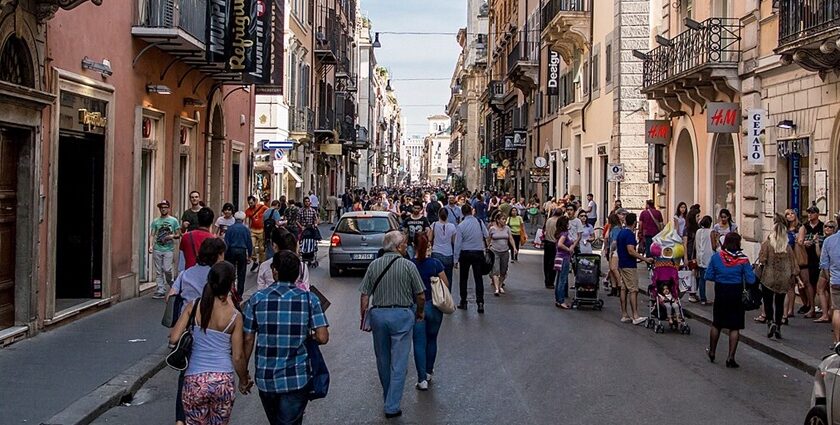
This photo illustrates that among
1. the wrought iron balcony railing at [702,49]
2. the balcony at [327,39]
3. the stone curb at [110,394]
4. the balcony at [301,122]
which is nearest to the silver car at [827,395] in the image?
the stone curb at [110,394]

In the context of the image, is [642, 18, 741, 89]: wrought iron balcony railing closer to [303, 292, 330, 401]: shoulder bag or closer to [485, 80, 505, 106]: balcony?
[303, 292, 330, 401]: shoulder bag

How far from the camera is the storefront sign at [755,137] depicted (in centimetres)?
1927

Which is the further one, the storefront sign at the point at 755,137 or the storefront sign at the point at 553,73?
the storefront sign at the point at 553,73

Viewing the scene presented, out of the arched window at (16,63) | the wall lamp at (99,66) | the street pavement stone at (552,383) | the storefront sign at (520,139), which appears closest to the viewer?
the street pavement stone at (552,383)

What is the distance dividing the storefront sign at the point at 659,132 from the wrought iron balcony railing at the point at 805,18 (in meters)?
9.85

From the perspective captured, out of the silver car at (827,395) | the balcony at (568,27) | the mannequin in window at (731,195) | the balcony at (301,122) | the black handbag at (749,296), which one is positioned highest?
the balcony at (568,27)

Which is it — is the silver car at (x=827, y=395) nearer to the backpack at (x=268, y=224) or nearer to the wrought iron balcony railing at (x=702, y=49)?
the wrought iron balcony railing at (x=702, y=49)

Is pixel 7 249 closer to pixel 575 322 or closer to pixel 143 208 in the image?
pixel 143 208

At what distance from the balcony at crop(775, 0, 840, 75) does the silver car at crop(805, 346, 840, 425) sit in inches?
365

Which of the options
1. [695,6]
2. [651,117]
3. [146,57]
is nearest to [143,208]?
[146,57]

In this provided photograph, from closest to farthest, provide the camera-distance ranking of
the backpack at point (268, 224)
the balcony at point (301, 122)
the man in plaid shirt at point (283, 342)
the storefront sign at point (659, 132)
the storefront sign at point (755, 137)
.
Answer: the man in plaid shirt at point (283, 342)
the storefront sign at point (755, 137)
the backpack at point (268, 224)
the storefront sign at point (659, 132)
the balcony at point (301, 122)

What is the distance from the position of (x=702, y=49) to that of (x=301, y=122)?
895 inches

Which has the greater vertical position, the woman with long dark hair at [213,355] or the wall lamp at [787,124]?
the wall lamp at [787,124]

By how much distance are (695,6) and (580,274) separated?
998cm
